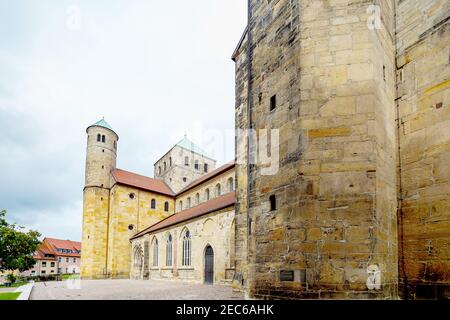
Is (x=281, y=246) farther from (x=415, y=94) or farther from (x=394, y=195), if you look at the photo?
(x=415, y=94)

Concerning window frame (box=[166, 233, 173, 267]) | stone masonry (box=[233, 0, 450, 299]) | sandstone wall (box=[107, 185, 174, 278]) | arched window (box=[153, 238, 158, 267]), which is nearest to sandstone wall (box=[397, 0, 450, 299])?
stone masonry (box=[233, 0, 450, 299])

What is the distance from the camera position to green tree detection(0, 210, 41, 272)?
2834cm

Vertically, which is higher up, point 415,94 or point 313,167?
point 415,94

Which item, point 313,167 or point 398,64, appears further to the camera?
point 398,64

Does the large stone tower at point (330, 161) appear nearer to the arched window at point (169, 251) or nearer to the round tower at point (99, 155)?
the arched window at point (169, 251)

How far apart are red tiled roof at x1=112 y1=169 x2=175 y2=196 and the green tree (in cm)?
910

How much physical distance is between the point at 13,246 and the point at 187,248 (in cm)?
1537

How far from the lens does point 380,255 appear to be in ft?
17.7

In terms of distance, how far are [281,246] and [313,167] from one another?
1456 millimetres

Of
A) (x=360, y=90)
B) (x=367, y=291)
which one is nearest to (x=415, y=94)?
(x=360, y=90)

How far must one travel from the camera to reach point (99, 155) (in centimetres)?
3575

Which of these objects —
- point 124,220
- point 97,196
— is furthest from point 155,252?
point 97,196

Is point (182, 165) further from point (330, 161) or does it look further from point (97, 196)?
point (330, 161)
